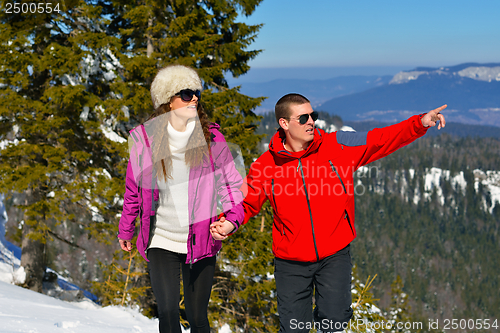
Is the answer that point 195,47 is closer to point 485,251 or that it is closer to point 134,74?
point 134,74

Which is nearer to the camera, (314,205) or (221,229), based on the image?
(221,229)

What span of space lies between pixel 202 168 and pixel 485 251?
161 metres

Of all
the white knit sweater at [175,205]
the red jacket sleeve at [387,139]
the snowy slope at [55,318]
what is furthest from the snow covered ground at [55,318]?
the red jacket sleeve at [387,139]

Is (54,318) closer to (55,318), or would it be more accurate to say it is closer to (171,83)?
(55,318)

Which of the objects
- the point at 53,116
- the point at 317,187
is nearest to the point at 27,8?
the point at 53,116

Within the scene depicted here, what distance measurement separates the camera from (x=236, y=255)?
9.30m

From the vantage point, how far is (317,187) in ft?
9.28

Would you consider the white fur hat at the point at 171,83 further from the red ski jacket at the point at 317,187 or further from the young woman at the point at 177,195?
the red ski jacket at the point at 317,187

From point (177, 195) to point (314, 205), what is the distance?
1.02m

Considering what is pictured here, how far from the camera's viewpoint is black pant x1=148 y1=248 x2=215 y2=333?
2.59 meters

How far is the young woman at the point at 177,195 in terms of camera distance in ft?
8.49

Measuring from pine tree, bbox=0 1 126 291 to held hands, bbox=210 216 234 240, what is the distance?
22.8ft

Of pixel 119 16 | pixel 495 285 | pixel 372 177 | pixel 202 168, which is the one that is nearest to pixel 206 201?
pixel 202 168

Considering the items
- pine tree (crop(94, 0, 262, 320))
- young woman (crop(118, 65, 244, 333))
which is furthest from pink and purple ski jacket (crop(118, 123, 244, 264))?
pine tree (crop(94, 0, 262, 320))
